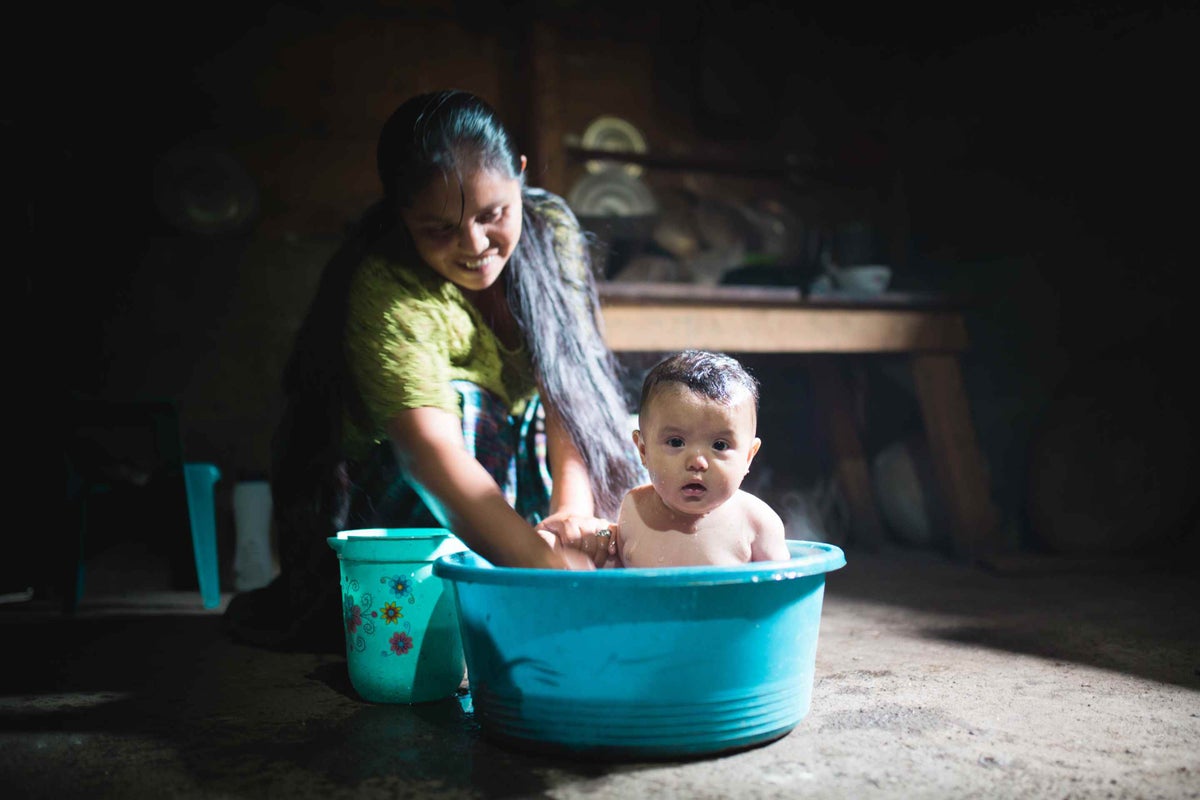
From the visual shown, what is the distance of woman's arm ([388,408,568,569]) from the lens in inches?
52.2

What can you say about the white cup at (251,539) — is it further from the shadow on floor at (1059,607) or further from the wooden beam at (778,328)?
the shadow on floor at (1059,607)

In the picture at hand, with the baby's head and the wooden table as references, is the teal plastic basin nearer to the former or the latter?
the baby's head

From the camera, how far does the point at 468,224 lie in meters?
1.56

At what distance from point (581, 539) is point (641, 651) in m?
0.28

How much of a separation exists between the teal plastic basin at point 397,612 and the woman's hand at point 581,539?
0.63 feet

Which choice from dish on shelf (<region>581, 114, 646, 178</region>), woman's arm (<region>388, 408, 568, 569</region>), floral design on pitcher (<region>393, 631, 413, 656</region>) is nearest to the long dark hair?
woman's arm (<region>388, 408, 568, 569</region>)

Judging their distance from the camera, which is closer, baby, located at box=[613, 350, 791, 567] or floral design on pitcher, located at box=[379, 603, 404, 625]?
baby, located at box=[613, 350, 791, 567]

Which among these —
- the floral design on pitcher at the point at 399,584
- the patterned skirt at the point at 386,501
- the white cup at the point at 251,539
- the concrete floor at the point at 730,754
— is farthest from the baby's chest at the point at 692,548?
the white cup at the point at 251,539

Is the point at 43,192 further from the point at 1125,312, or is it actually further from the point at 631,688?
the point at 1125,312

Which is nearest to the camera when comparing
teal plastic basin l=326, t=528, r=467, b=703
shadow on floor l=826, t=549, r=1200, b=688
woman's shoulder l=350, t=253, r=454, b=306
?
teal plastic basin l=326, t=528, r=467, b=703

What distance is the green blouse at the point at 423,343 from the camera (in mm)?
1544

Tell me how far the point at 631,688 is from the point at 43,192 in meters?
3.14

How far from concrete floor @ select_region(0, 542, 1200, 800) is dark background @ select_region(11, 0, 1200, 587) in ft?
3.47

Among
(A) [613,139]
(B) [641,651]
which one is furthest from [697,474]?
(A) [613,139]
